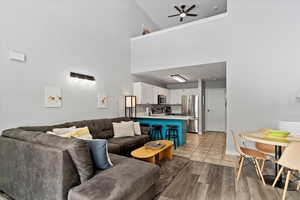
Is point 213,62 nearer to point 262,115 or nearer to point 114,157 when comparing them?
point 262,115

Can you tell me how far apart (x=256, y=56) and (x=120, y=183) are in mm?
4229

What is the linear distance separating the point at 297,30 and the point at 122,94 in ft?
16.3

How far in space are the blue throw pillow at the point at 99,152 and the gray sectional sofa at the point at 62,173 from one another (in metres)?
0.09

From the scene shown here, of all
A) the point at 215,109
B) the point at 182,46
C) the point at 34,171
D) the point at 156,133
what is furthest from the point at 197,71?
the point at 34,171

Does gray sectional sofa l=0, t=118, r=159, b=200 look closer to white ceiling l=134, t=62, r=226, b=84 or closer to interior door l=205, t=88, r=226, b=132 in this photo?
white ceiling l=134, t=62, r=226, b=84

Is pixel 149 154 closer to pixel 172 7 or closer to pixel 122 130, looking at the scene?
pixel 122 130

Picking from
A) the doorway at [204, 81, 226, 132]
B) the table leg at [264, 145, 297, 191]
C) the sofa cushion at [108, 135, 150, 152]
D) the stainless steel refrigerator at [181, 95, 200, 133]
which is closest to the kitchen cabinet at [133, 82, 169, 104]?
the stainless steel refrigerator at [181, 95, 200, 133]

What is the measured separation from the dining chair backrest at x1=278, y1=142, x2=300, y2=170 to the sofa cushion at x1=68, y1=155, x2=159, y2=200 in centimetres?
173

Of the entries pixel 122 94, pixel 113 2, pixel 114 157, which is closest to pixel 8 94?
pixel 114 157

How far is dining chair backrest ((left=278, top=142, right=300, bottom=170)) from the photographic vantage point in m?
1.86

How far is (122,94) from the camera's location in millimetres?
5137

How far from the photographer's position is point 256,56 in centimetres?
370

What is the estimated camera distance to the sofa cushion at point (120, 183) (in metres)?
1.35

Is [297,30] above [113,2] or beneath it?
beneath
